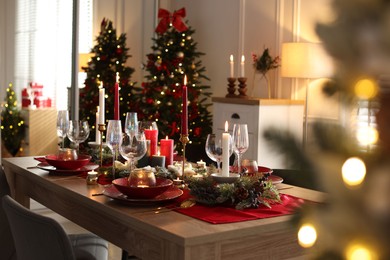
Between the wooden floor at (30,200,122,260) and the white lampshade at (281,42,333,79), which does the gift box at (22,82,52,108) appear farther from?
the white lampshade at (281,42,333,79)


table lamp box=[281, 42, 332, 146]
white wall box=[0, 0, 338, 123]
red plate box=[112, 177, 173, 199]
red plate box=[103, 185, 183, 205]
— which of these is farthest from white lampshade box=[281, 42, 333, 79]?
red plate box=[112, 177, 173, 199]

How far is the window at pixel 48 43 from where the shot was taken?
15.4 ft

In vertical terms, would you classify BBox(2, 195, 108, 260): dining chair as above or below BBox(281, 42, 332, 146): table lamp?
below

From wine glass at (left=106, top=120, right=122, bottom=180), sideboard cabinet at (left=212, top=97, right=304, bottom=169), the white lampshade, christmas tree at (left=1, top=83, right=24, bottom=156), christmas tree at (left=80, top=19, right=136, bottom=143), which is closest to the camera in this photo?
wine glass at (left=106, top=120, right=122, bottom=180)

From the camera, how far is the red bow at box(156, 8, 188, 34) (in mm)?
5488

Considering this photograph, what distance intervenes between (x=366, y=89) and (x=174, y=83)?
5.09 meters

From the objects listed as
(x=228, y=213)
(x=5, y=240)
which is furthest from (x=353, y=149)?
(x=5, y=240)

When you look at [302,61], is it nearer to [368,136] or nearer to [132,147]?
[132,147]

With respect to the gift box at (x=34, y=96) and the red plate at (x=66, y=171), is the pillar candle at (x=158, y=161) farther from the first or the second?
the gift box at (x=34, y=96)

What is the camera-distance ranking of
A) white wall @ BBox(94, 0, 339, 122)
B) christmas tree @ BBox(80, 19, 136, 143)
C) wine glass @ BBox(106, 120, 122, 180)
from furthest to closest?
christmas tree @ BBox(80, 19, 136, 143) → white wall @ BBox(94, 0, 339, 122) → wine glass @ BBox(106, 120, 122, 180)

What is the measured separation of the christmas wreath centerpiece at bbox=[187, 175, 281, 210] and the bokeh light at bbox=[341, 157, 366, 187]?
1431 mm

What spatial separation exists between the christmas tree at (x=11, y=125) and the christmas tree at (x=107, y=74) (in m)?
0.91

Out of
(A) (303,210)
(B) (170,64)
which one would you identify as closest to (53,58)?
(B) (170,64)

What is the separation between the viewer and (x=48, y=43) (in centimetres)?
494
